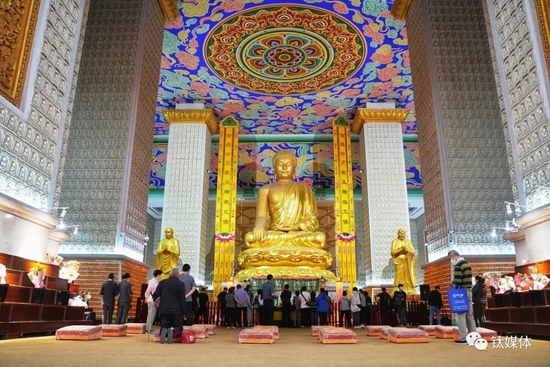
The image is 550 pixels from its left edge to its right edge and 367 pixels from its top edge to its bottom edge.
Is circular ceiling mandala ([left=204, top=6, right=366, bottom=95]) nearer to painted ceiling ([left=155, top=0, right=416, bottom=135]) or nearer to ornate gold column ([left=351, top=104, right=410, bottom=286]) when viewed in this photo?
painted ceiling ([left=155, top=0, right=416, bottom=135])

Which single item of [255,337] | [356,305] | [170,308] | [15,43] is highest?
[15,43]

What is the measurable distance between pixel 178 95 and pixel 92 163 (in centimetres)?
654

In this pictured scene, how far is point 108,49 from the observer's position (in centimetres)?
969

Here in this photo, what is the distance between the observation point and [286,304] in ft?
28.1

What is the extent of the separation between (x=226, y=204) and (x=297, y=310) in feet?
22.4

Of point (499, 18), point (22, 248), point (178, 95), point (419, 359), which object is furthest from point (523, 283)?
point (178, 95)

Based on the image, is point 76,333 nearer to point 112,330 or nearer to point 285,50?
point 112,330

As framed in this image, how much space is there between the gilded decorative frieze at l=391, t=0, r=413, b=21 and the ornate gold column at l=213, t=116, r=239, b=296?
22.7ft

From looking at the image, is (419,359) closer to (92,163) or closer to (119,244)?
(119,244)

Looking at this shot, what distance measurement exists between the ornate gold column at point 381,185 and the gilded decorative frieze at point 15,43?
10.3m

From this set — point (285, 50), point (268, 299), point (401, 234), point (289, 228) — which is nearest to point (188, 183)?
point (289, 228)

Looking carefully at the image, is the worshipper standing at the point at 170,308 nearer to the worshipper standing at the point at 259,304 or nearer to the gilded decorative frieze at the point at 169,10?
the worshipper standing at the point at 259,304

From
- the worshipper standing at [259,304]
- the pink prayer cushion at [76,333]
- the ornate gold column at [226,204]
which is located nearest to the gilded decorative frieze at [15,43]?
the pink prayer cushion at [76,333]

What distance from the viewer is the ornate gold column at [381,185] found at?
13500 millimetres
